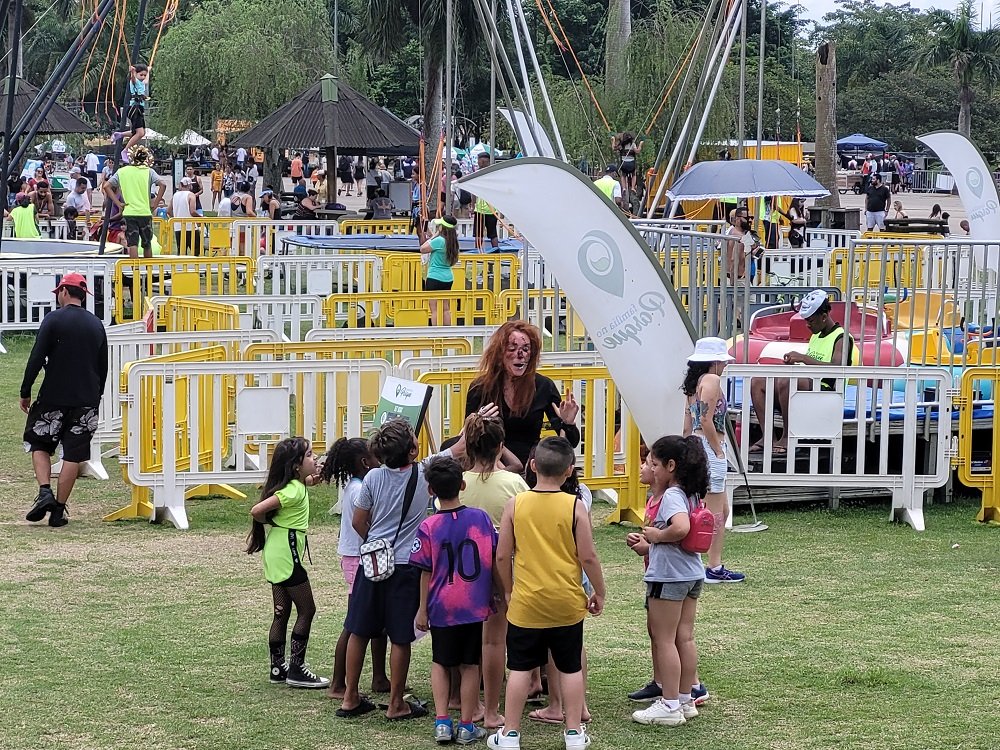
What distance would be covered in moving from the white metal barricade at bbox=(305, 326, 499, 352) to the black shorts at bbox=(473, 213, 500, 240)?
11.8 meters

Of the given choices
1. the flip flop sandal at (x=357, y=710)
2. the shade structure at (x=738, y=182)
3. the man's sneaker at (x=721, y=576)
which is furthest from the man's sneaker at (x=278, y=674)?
the shade structure at (x=738, y=182)

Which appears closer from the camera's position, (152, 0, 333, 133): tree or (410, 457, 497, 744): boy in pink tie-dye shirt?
(410, 457, 497, 744): boy in pink tie-dye shirt

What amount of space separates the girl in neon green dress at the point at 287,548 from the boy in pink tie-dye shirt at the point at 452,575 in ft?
2.95

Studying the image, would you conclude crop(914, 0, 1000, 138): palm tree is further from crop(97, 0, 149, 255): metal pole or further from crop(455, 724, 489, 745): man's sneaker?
crop(455, 724, 489, 745): man's sneaker

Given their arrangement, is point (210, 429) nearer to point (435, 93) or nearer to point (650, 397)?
point (650, 397)

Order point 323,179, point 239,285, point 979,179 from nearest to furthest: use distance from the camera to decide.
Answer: point 979,179
point 239,285
point 323,179

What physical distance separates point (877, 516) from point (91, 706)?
6317mm

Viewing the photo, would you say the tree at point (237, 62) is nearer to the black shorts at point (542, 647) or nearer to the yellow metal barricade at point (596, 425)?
A: the yellow metal barricade at point (596, 425)

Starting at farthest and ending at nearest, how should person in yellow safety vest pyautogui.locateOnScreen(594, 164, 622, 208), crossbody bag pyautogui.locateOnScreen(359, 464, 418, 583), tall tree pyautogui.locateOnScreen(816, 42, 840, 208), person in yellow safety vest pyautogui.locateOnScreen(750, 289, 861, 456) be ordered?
tall tree pyautogui.locateOnScreen(816, 42, 840, 208) < person in yellow safety vest pyautogui.locateOnScreen(594, 164, 622, 208) < person in yellow safety vest pyautogui.locateOnScreen(750, 289, 861, 456) < crossbody bag pyautogui.locateOnScreen(359, 464, 418, 583)

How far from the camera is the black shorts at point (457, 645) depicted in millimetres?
6402

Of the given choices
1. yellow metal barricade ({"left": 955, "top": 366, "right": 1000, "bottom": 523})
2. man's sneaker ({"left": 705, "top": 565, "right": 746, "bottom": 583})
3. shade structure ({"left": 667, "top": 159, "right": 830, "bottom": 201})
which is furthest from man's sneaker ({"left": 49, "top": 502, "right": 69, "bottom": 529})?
shade structure ({"left": 667, "top": 159, "right": 830, "bottom": 201})

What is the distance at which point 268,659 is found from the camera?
7.60 metres

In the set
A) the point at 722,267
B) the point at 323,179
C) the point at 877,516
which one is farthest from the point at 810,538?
the point at 323,179

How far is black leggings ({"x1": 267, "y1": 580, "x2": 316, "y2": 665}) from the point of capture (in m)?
7.13
